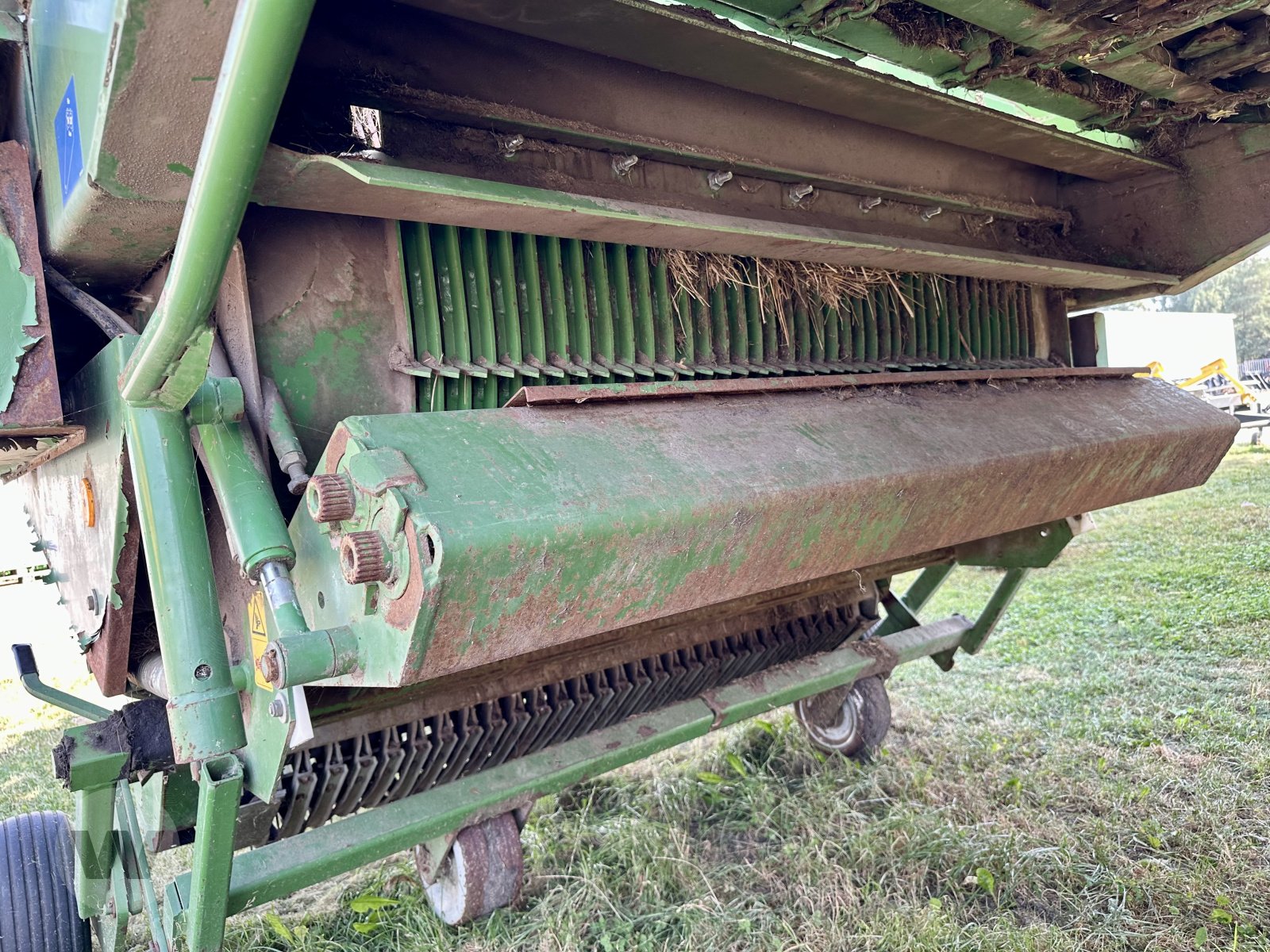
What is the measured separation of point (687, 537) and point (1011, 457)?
919 mm

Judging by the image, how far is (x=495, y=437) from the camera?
1379 millimetres

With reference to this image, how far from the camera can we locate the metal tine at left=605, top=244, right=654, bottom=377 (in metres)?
1.97

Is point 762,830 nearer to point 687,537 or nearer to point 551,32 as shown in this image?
point 687,537

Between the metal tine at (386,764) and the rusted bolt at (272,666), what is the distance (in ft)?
3.05

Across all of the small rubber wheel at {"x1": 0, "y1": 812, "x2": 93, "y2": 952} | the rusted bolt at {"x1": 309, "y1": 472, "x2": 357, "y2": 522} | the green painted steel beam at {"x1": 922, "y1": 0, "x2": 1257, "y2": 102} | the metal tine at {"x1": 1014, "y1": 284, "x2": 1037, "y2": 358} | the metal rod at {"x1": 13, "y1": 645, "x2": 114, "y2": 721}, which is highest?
the green painted steel beam at {"x1": 922, "y1": 0, "x2": 1257, "y2": 102}

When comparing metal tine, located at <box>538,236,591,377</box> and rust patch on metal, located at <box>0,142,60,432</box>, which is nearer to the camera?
rust patch on metal, located at <box>0,142,60,432</box>

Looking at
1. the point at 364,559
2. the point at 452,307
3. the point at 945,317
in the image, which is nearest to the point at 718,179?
the point at 452,307

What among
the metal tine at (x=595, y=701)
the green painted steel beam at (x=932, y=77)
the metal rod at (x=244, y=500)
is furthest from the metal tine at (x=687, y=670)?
the green painted steel beam at (x=932, y=77)

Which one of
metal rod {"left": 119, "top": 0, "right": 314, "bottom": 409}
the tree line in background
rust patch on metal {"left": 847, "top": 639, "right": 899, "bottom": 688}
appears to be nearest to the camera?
metal rod {"left": 119, "top": 0, "right": 314, "bottom": 409}

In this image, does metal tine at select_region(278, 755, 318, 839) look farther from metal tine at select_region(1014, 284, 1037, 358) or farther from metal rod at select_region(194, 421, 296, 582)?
metal tine at select_region(1014, 284, 1037, 358)

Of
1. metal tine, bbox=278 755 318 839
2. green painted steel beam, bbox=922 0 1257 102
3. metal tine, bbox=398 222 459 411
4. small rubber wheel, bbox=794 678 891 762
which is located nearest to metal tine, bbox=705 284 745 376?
metal tine, bbox=398 222 459 411

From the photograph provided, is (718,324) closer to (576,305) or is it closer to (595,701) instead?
(576,305)

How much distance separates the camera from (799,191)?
2.14 metres

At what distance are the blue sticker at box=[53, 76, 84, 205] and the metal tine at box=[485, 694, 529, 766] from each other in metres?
1.46
